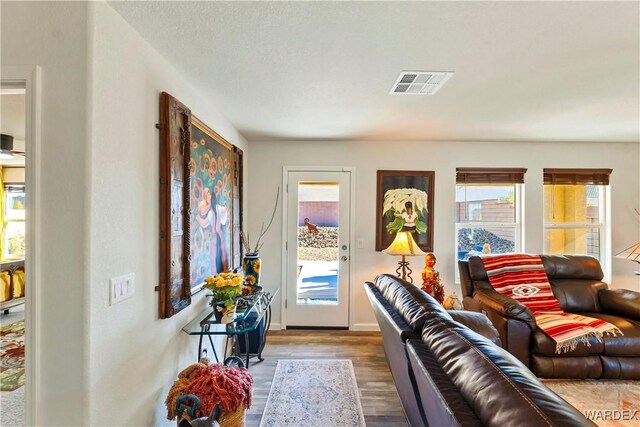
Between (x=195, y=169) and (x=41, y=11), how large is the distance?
106cm

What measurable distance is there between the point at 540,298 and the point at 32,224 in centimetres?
394

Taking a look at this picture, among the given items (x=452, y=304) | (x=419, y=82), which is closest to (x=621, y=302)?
(x=452, y=304)

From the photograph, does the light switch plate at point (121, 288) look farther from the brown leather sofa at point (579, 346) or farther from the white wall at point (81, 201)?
the brown leather sofa at point (579, 346)

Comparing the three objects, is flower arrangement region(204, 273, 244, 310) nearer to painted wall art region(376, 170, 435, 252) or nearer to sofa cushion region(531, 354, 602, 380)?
painted wall art region(376, 170, 435, 252)

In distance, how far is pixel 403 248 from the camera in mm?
3385

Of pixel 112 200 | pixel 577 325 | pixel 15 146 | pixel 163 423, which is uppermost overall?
pixel 15 146

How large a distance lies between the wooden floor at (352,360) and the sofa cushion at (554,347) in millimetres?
1292

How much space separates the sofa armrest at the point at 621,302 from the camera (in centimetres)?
267

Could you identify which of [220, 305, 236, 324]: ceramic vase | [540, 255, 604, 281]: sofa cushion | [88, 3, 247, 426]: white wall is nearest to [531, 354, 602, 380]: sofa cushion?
[540, 255, 604, 281]: sofa cushion

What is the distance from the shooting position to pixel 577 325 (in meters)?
2.54

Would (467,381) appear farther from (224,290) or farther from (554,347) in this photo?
(554,347)

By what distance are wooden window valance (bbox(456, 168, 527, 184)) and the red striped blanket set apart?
3.48ft

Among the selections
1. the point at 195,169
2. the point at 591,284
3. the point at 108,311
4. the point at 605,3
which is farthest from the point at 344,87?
the point at 591,284

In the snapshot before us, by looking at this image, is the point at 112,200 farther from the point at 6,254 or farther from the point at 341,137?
the point at 6,254
